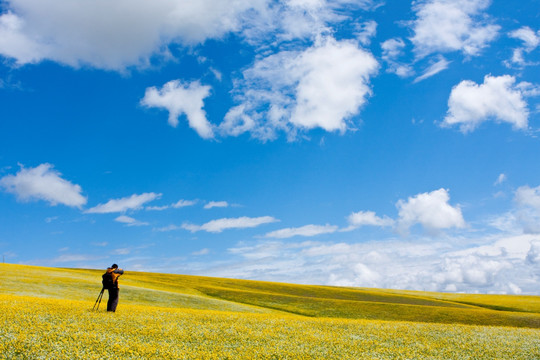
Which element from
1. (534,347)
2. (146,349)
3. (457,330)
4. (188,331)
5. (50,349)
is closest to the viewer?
(50,349)

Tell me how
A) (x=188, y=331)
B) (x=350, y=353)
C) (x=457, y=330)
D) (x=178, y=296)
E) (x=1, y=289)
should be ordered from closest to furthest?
1. (x=350, y=353)
2. (x=188, y=331)
3. (x=457, y=330)
4. (x=1, y=289)
5. (x=178, y=296)

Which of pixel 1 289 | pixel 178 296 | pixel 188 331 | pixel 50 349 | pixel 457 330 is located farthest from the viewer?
pixel 178 296

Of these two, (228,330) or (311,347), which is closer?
(311,347)

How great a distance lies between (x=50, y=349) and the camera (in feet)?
66.3

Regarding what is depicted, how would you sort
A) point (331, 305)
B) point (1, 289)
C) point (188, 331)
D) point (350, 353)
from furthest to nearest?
point (331, 305), point (1, 289), point (188, 331), point (350, 353)

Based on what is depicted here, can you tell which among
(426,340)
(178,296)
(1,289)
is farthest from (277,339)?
(1,289)

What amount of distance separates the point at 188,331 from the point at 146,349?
Answer: 525 cm

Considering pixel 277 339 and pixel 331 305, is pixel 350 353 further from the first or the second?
pixel 331 305

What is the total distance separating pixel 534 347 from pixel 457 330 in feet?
20.7

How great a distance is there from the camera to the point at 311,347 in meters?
25.6

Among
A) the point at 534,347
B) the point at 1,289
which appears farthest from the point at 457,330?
the point at 1,289

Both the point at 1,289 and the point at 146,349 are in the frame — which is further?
the point at 1,289

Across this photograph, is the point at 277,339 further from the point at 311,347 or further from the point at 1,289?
the point at 1,289

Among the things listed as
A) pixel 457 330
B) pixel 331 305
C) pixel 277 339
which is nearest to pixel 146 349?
pixel 277 339
